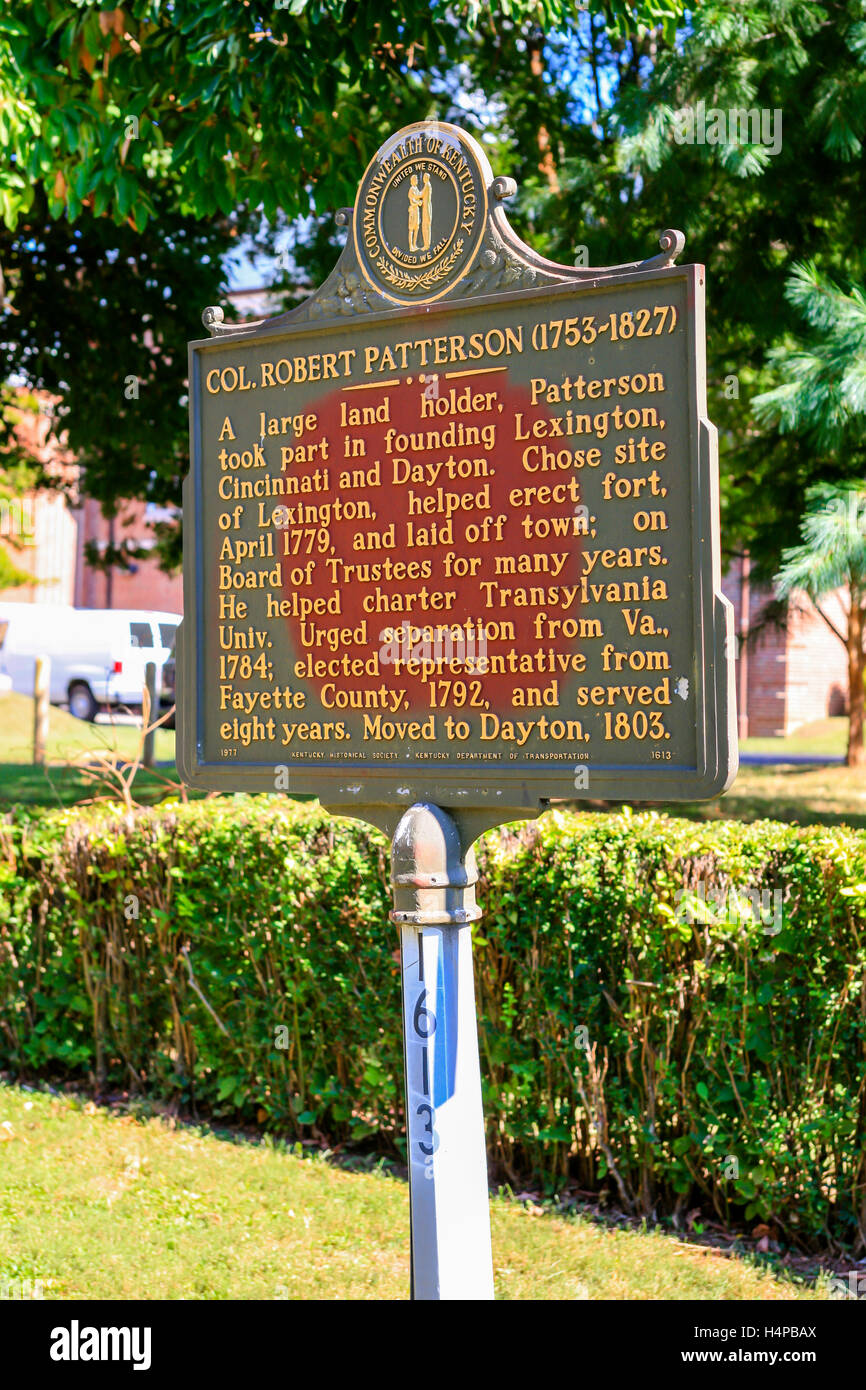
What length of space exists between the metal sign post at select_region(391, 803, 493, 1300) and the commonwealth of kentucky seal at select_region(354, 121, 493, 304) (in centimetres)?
130

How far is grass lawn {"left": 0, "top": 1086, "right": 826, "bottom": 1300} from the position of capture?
12.8ft

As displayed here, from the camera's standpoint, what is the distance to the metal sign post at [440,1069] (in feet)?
9.64

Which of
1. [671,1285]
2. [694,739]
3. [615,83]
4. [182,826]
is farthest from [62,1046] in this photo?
[615,83]

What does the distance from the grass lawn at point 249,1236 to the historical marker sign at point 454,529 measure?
1.69 metres

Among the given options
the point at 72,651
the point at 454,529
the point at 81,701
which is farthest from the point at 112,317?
the point at 72,651

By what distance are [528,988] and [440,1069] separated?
171cm

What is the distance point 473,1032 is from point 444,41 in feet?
22.0

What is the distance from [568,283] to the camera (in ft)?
9.53

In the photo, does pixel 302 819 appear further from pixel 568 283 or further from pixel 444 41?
pixel 444 41

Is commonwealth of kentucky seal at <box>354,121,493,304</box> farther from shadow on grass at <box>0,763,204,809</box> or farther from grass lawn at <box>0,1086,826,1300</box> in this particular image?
shadow on grass at <box>0,763,204,809</box>

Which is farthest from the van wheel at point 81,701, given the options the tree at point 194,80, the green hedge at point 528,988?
the green hedge at point 528,988

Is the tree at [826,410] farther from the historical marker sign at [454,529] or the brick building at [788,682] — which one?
the brick building at [788,682]

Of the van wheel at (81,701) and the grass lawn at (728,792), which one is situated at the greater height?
the van wheel at (81,701)

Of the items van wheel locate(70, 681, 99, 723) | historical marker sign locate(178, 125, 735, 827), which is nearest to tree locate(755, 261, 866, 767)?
historical marker sign locate(178, 125, 735, 827)
